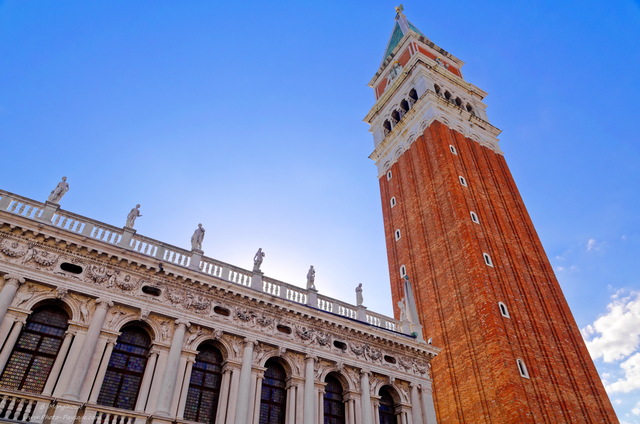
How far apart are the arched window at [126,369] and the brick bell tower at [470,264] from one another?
44.1 feet

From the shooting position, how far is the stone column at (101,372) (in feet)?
47.8

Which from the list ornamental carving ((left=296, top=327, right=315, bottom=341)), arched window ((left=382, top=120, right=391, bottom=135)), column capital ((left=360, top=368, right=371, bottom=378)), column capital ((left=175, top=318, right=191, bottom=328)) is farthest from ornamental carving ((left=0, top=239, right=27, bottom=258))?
arched window ((left=382, top=120, right=391, bottom=135))

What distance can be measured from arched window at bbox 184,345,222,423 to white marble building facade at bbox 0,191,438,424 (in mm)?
37

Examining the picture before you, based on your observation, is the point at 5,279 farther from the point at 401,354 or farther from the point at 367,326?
the point at 401,354

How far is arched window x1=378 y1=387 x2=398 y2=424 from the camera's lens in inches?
805

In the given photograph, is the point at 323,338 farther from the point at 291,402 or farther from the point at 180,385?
the point at 180,385

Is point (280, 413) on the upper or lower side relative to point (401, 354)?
lower

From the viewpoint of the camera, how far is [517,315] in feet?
90.9

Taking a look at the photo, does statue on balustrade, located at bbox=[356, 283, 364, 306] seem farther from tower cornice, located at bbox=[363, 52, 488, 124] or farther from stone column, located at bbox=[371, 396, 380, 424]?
tower cornice, located at bbox=[363, 52, 488, 124]

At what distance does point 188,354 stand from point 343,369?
667 cm

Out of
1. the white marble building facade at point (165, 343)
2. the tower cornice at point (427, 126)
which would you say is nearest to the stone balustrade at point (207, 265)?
the white marble building facade at point (165, 343)

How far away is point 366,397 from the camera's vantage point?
19.8m

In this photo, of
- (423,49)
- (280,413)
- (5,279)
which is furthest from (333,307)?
(423,49)

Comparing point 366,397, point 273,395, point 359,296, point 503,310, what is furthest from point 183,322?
point 503,310
